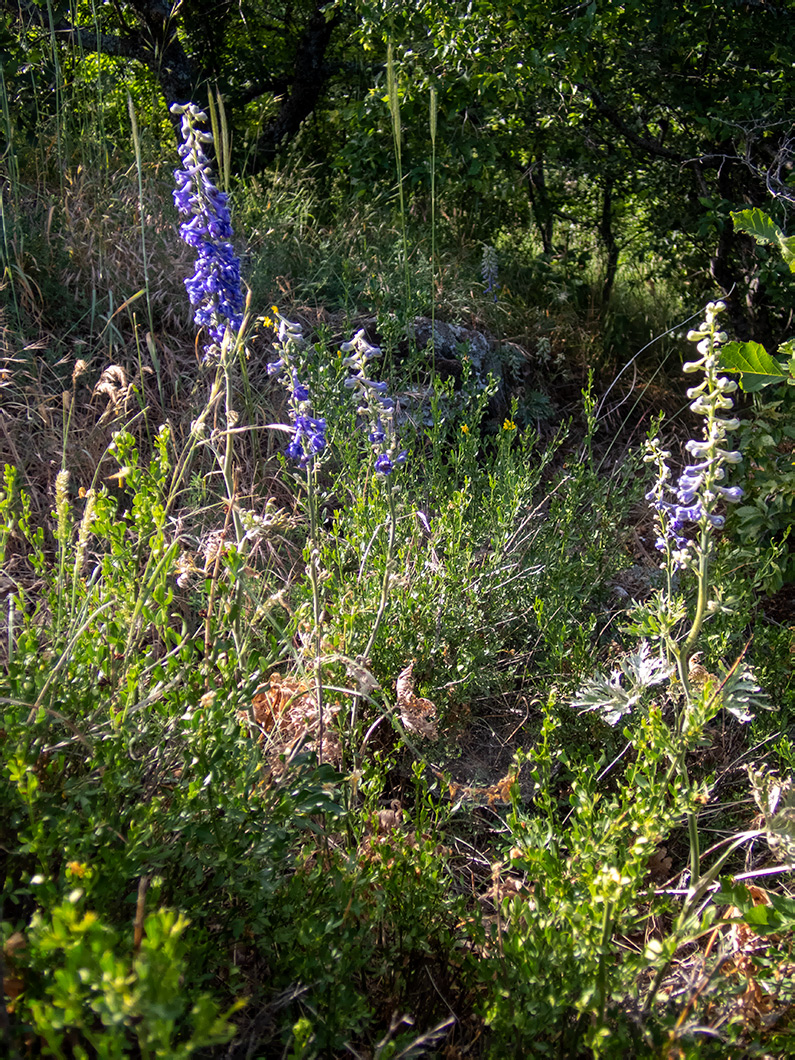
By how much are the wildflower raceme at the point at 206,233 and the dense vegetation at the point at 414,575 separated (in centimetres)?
1

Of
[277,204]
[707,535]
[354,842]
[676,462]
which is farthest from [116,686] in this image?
[277,204]

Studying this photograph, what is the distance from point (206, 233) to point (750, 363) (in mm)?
1545

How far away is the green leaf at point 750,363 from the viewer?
205cm

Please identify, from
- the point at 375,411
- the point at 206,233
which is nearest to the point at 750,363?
the point at 375,411

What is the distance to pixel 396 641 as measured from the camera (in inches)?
88.9

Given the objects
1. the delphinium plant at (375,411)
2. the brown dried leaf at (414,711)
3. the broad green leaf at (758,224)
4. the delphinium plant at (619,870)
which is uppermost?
the broad green leaf at (758,224)

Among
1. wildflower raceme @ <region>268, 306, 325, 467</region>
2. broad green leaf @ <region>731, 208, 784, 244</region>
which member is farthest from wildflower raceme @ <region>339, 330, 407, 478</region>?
broad green leaf @ <region>731, 208, 784, 244</region>

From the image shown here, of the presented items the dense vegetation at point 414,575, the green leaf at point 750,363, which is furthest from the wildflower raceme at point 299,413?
the green leaf at point 750,363

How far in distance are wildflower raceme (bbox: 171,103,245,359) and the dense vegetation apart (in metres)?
0.01

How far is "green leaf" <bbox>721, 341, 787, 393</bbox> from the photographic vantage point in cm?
205

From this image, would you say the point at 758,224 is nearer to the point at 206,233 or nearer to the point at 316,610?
the point at 206,233

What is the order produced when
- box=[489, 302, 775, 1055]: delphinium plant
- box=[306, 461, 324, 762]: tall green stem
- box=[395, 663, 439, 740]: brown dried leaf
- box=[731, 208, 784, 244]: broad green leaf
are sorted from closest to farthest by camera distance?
1. box=[489, 302, 775, 1055]: delphinium plant
2. box=[306, 461, 324, 762]: tall green stem
3. box=[395, 663, 439, 740]: brown dried leaf
4. box=[731, 208, 784, 244]: broad green leaf

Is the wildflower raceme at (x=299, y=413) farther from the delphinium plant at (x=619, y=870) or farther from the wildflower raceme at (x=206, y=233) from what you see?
the delphinium plant at (x=619, y=870)

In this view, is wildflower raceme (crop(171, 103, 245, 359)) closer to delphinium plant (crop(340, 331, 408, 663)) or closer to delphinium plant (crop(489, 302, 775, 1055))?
delphinium plant (crop(340, 331, 408, 663))
